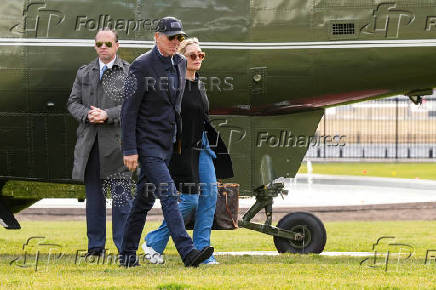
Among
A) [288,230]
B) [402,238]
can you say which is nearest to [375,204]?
[402,238]

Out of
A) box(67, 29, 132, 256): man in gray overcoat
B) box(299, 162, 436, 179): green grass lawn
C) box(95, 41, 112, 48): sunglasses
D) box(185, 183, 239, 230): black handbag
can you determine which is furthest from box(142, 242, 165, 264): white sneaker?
box(299, 162, 436, 179): green grass lawn

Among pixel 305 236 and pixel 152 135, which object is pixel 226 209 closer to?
pixel 305 236

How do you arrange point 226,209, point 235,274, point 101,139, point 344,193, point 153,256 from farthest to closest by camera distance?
point 344,193 < point 226,209 < point 101,139 < point 153,256 < point 235,274

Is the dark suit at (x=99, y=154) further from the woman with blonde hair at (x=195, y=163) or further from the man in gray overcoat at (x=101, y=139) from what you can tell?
the woman with blonde hair at (x=195, y=163)

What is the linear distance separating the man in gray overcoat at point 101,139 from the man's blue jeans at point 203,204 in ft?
1.88

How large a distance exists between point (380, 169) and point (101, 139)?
28.3 meters

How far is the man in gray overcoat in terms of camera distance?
8.73m

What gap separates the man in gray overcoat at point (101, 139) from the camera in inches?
344

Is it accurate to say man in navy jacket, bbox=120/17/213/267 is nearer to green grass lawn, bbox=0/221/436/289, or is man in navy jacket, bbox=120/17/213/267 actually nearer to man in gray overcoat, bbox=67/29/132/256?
green grass lawn, bbox=0/221/436/289

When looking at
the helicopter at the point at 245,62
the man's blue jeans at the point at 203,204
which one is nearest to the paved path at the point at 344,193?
the helicopter at the point at 245,62

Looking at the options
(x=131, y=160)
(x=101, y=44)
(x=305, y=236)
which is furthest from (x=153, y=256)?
(x=305, y=236)

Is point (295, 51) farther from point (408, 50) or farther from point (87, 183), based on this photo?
point (87, 183)

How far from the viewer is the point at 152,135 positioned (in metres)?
7.79

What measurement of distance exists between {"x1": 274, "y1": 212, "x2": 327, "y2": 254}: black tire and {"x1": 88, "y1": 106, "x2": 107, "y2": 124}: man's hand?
251 centimetres
